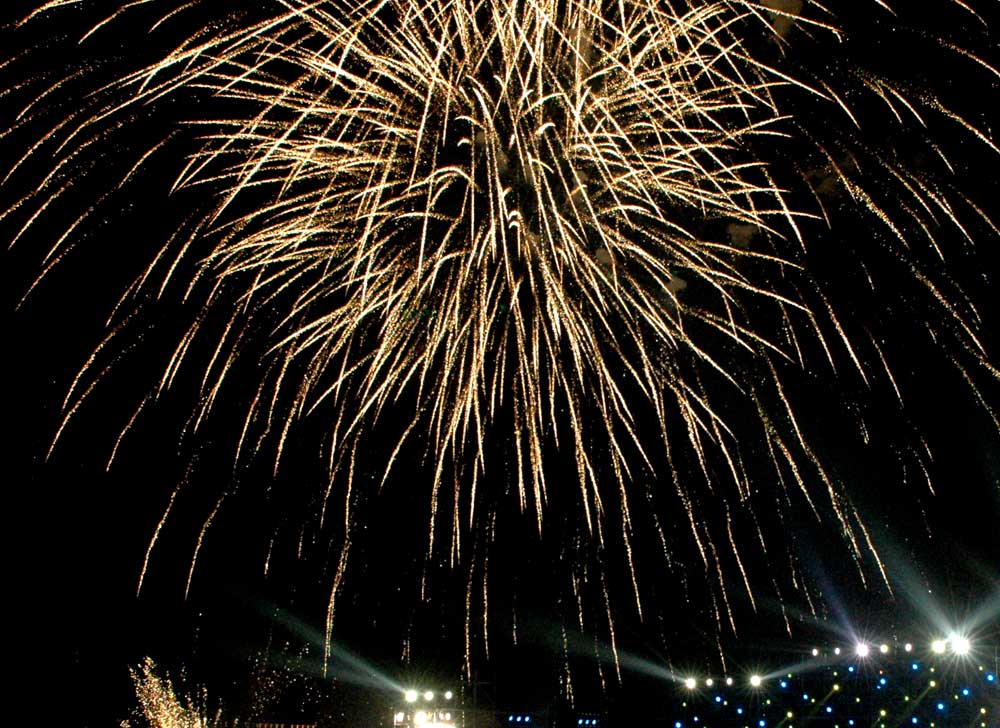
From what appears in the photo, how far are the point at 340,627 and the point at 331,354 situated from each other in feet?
50.4

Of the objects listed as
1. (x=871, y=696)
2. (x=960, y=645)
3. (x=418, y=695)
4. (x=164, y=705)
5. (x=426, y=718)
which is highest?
(x=418, y=695)

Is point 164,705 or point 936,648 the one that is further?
point 164,705

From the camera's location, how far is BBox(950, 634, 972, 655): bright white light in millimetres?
11594

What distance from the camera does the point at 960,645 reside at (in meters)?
11.6

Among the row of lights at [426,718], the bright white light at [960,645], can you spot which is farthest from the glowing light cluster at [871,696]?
the row of lights at [426,718]

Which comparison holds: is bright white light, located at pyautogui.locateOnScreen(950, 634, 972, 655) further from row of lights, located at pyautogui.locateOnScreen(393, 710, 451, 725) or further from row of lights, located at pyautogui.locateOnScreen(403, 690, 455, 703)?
row of lights, located at pyautogui.locateOnScreen(393, 710, 451, 725)

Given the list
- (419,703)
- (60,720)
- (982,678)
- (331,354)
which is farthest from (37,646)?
(982,678)

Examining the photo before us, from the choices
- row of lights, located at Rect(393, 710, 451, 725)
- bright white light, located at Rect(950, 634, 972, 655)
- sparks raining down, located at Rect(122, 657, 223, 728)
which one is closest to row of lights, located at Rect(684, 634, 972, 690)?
bright white light, located at Rect(950, 634, 972, 655)

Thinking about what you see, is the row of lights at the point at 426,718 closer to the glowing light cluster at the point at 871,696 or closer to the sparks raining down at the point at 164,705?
the sparks raining down at the point at 164,705

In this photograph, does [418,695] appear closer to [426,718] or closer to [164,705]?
[426,718]

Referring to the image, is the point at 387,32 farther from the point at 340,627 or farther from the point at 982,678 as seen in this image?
the point at 340,627

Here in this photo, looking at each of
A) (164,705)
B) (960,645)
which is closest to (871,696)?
(960,645)

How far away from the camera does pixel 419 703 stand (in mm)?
21438

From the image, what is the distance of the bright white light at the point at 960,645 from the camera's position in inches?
456
